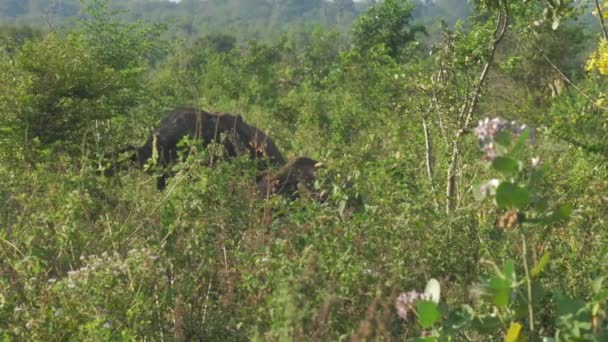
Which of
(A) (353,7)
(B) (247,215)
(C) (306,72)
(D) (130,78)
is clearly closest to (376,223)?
(B) (247,215)

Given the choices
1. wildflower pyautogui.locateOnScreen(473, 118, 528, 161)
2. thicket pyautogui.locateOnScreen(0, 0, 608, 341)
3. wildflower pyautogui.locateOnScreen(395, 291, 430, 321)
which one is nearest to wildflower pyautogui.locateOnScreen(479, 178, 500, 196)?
thicket pyautogui.locateOnScreen(0, 0, 608, 341)

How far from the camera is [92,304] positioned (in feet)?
8.35

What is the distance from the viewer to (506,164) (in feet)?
6.63

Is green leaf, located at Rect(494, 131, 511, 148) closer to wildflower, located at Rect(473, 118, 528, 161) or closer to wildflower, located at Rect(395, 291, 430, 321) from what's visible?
wildflower, located at Rect(473, 118, 528, 161)

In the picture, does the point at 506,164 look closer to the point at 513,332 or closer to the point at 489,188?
the point at 489,188

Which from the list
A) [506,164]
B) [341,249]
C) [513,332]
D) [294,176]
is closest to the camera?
[506,164]

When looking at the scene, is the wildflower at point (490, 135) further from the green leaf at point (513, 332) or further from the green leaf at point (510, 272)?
the green leaf at point (513, 332)

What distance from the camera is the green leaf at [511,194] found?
2.05 meters

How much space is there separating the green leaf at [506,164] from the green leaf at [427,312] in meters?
0.41

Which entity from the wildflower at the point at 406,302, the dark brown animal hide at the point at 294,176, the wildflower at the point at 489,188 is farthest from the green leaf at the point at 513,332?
the dark brown animal hide at the point at 294,176

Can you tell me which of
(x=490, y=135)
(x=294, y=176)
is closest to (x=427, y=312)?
(x=490, y=135)

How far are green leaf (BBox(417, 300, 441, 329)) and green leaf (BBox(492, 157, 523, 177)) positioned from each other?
1.33 ft

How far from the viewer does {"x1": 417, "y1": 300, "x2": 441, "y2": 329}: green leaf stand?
→ 2.05m

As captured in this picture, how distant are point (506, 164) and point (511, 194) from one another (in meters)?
0.09
